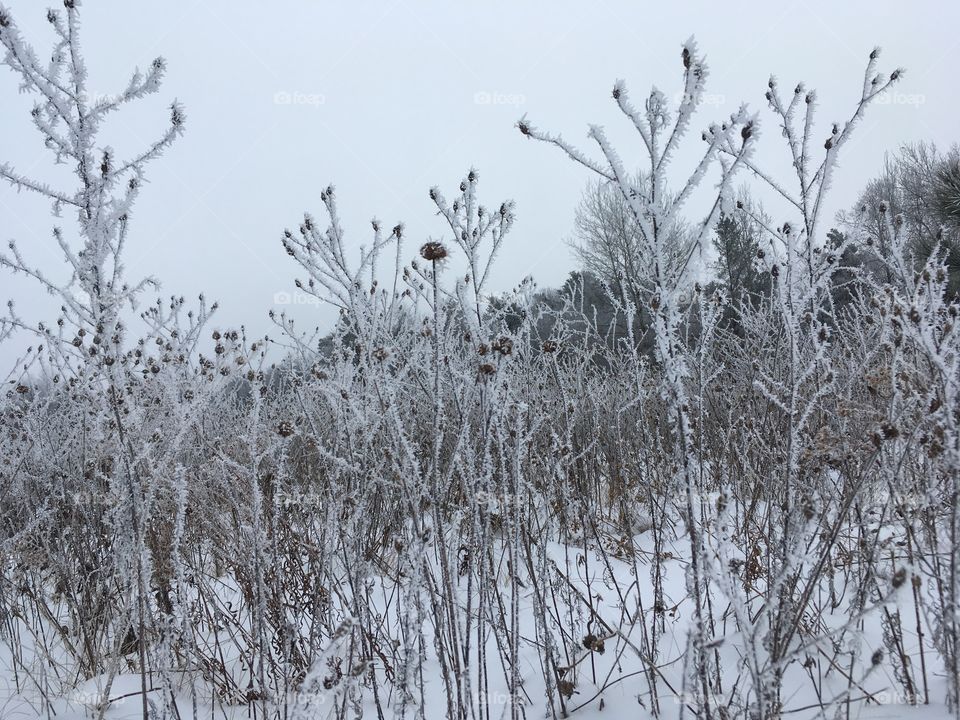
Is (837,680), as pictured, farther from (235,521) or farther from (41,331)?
(41,331)

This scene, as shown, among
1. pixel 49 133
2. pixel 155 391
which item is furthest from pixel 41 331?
pixel 155 391

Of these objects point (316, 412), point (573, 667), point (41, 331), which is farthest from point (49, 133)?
point (316, 412)

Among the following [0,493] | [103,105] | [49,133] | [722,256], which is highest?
[722,256]

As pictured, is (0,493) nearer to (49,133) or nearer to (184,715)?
(184,715)

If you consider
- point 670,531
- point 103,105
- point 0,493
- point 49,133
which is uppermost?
point 103,105

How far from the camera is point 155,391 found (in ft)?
14.6

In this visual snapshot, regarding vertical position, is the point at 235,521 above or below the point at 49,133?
below

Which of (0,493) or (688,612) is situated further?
(0,493)

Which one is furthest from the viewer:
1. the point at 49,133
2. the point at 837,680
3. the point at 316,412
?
the point at 316,412

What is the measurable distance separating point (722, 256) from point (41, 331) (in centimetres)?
1986

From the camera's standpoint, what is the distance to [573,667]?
217cm

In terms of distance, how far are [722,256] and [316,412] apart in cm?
1720

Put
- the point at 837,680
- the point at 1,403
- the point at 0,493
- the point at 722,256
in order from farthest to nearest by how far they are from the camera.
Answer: the point at 722,256, the point at 1,403, the point at 0,493, the point at 837,680

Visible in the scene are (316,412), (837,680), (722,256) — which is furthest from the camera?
(722,256)
